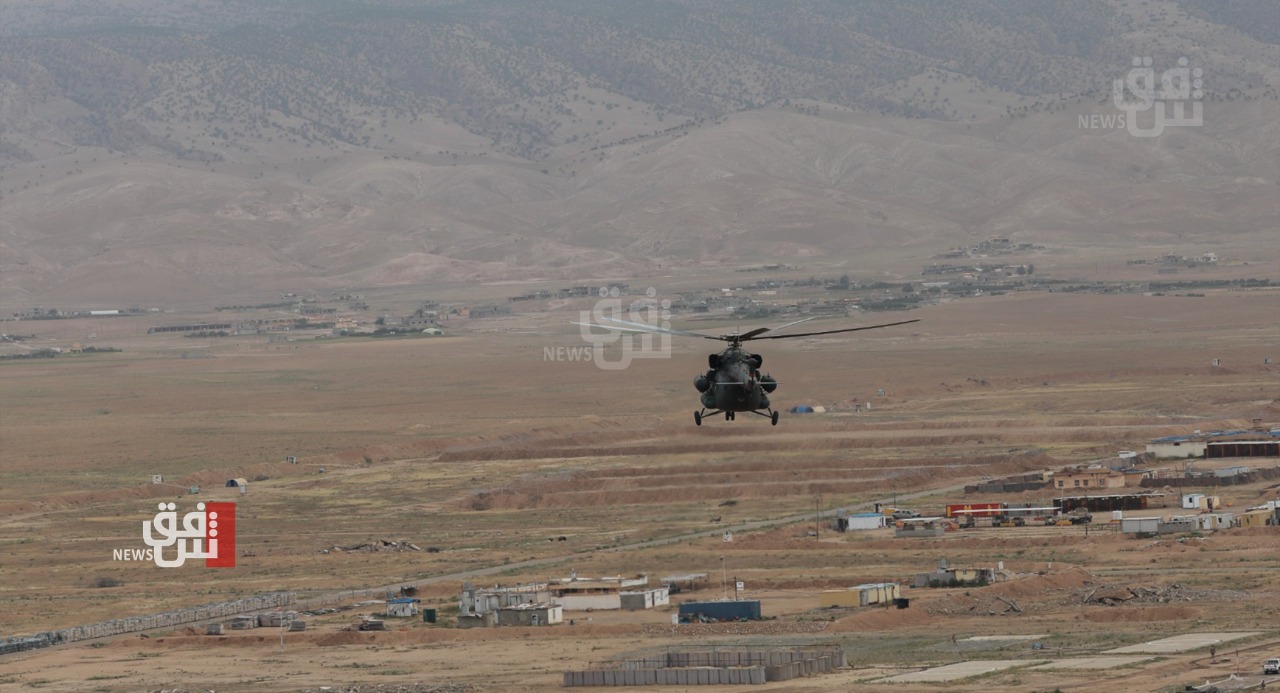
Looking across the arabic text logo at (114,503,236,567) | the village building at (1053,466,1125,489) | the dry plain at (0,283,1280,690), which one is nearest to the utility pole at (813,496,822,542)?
the dry plain at (0,283,1280,690)

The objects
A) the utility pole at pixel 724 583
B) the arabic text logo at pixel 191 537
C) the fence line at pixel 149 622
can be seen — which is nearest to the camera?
the fence line at pixel 149 622

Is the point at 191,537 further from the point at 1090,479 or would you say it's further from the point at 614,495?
the point at 1090,479

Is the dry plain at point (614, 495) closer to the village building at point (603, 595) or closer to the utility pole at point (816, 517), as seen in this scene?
the utility pole at point (816, 517)

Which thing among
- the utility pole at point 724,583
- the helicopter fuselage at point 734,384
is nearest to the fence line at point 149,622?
the utility pole at point 724,583

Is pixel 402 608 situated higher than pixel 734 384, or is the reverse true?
pixel 734 384

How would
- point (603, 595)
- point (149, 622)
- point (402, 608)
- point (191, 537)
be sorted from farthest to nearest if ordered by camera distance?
point (191, 537)
point (603, 595)
point (149, 622)
point (402, 608)

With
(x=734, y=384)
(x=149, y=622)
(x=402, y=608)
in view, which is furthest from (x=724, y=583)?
(x=734, y=384)

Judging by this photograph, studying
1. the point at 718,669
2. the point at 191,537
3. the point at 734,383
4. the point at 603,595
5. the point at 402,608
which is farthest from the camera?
the point at 191,537

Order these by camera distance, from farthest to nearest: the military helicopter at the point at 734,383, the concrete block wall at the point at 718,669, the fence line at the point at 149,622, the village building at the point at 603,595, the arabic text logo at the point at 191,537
A: the arabic text logo at the point at 191,537 < the village building at the point at 603,595 < the fence line at the point at 149,622 < the concrete block wall at the point at 718,669 < the military helicopter at the point at 734,383

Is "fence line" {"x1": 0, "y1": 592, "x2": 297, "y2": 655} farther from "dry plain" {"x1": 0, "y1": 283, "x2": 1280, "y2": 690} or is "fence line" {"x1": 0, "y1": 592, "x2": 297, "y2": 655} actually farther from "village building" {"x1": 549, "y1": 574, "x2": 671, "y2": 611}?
"village building" {"x1": 549, "y1": 574, "x2": 671, "y2": 611}

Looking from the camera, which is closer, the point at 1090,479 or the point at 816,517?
the point at 816,517
